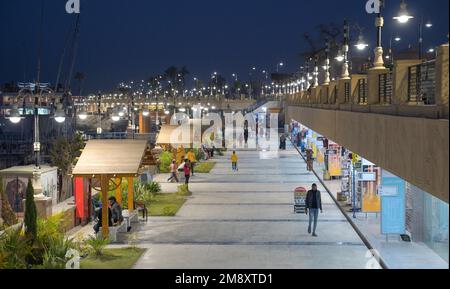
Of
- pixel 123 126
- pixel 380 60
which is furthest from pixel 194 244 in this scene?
pixel 123 126

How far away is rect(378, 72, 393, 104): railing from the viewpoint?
16078 mm

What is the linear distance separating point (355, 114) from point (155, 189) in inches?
548

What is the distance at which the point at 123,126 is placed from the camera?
122 metres

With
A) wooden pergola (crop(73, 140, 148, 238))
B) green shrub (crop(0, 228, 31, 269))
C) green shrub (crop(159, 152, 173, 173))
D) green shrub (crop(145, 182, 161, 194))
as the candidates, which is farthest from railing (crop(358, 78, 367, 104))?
green shrub (crop(159, 152, 173, 173))

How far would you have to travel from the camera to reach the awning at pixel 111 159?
20.3 metres

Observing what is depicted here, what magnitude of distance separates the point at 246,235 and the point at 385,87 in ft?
21.2

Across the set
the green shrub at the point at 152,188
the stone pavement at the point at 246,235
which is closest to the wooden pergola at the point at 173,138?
the stone pavement at the point at 246,235

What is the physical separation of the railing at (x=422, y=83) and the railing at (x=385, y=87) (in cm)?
213

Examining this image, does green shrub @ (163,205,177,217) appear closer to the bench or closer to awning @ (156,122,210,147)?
the bench

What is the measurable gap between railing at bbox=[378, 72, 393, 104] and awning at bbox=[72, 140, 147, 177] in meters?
7.28

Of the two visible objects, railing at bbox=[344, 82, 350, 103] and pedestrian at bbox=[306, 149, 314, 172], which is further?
pedestrian at bbox=[306, 149, 314, 172]

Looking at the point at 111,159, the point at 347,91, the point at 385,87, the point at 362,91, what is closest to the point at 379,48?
the point at 385,87

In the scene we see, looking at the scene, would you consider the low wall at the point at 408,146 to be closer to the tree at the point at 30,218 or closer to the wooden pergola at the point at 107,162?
the wooden pergola at the point at 107,162
